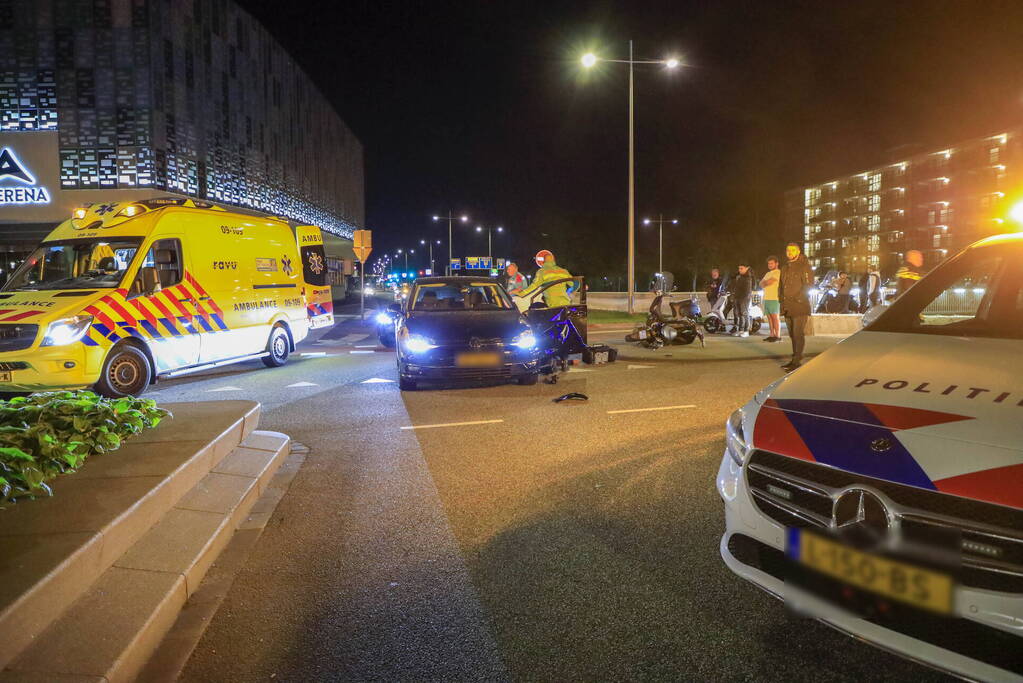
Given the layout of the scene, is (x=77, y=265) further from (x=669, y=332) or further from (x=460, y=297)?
(x=669, y=332)

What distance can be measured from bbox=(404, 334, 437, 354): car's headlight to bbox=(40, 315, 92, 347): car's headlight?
3812 mm

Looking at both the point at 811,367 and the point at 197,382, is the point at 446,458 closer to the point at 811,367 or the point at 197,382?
the point at 811,367

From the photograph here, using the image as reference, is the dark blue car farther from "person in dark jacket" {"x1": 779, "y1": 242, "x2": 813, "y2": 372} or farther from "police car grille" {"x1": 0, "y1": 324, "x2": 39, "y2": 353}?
"police car grille" {"x1": 0, "y1": 324, "x2": 39, "y2": 353}

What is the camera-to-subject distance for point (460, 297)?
1031cm

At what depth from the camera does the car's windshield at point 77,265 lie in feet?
29.3

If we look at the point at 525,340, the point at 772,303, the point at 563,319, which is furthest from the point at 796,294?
the point at 772,303

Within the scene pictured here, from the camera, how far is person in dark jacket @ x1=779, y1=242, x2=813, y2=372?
10.0 meters

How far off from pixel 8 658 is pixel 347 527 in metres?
1.93

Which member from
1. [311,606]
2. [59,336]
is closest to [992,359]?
[311,606]

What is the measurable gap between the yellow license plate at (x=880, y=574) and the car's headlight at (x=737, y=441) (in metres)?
0.50

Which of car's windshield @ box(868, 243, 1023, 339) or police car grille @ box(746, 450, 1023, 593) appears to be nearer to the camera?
police car grille @ box(746, 450, 1023, 593)

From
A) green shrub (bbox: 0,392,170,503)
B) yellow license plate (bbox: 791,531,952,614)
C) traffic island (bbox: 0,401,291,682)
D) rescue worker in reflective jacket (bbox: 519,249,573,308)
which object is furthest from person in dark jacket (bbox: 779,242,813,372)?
green shrub (bbox: 0,392,170,503)

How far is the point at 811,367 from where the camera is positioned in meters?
3.36

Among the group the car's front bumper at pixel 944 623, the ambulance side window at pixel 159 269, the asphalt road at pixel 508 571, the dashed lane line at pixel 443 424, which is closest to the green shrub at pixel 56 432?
the asphalt road at pixel 508 571
